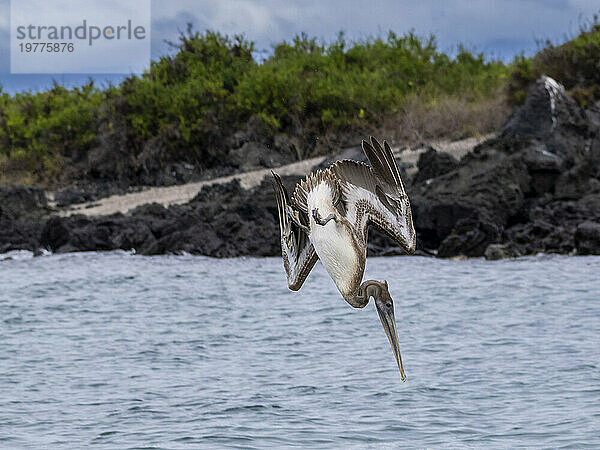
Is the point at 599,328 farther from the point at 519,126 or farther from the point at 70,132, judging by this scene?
the point at 70,132

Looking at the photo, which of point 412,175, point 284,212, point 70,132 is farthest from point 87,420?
point 70,132

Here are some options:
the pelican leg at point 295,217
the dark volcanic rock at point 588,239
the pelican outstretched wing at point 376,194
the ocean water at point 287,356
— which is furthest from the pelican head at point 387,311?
the dark volcanic rock at point 588,239

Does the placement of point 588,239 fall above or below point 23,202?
below

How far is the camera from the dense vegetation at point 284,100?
102 ft

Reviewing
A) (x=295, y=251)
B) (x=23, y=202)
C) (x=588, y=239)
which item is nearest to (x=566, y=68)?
(x=588, y=239)

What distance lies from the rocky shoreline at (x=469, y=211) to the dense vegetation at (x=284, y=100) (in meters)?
5.00

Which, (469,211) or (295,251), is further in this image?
(469,211)

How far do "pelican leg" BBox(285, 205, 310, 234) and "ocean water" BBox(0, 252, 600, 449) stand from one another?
19.0 ft

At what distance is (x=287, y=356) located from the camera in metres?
15.0

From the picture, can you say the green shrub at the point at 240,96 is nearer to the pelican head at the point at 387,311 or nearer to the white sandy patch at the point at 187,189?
the white sandy patch at the point at 187,189

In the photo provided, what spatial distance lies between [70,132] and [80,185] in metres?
4.66

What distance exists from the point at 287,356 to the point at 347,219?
10042 mm

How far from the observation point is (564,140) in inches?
966

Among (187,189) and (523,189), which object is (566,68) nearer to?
(523,189)
